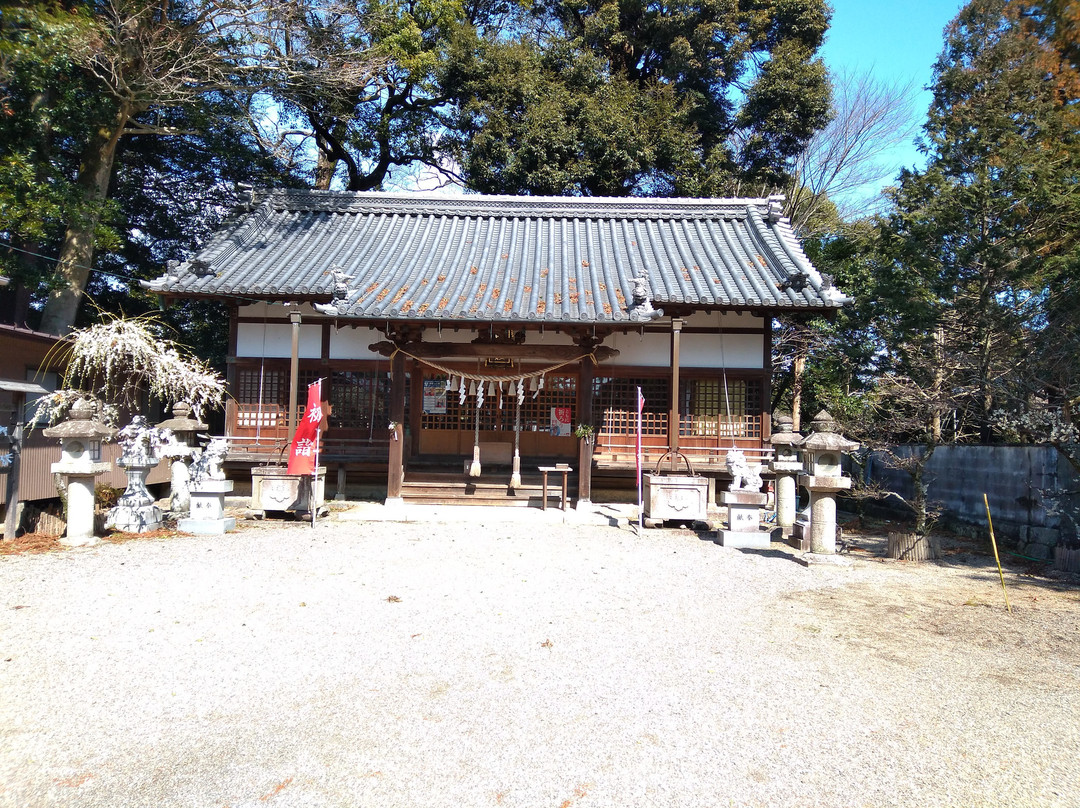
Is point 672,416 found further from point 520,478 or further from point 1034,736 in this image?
point 1034,736

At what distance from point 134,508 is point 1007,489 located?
12.8m

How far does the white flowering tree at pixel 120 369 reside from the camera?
35.4 feet

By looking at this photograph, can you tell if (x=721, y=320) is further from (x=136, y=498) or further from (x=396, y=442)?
(x=136, y=498)

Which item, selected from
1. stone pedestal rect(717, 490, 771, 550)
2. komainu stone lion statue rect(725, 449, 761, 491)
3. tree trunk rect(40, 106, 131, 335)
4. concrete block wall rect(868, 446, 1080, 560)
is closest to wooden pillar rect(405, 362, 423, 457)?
komainu stone lion statue rect(725, 449, 761, 491)

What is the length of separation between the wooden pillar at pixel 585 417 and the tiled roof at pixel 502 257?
41.5 inches

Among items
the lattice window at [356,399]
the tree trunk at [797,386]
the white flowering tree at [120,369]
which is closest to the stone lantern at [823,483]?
the lattice window at [356,399]

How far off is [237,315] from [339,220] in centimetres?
377

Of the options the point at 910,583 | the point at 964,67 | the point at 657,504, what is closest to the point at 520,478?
the point at 657,504

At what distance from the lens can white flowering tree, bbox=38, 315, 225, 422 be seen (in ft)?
35.4

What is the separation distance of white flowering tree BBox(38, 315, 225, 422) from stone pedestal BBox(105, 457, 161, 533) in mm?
1850

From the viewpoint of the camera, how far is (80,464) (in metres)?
8.31

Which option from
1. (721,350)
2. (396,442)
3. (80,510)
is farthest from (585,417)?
(80,510)

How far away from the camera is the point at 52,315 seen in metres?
14.0

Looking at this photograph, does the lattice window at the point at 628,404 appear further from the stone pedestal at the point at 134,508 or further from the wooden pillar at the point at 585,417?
the stone pedestal at the point at 134,508
